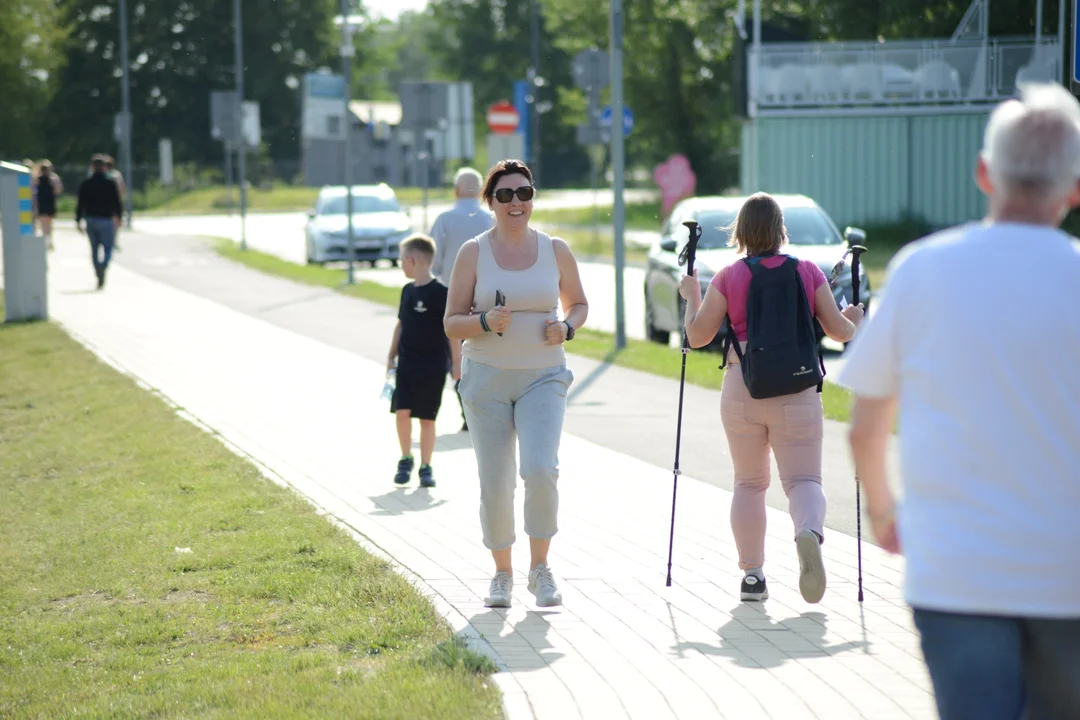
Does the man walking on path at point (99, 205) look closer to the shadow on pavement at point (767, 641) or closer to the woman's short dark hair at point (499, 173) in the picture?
the woman's short dark hair at point (499, 173)

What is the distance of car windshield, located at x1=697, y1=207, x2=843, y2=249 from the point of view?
16.7 m

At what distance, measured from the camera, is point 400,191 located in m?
76.2

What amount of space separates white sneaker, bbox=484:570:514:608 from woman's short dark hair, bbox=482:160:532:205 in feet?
4.87

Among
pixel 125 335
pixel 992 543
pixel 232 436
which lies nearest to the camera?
pixel 992 543

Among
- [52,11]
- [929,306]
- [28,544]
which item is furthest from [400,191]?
[929,306]

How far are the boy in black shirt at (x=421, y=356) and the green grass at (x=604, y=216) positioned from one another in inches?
1351

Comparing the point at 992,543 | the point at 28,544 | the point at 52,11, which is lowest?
the point at 28,544

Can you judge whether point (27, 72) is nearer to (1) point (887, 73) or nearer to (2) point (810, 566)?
(1) point (887, 73)

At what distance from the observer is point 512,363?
246 inches

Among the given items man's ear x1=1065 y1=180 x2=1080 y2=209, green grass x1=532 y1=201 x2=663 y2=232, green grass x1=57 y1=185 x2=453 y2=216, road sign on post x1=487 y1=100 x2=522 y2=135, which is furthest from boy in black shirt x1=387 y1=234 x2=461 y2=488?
green grass x1=57 y1=185 x2=453 y2=216

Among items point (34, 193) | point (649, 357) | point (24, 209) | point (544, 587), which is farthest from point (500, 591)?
point (34, 193)

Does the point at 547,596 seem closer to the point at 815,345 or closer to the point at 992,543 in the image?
the point at 815,345

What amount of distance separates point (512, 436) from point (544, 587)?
0.61 meters

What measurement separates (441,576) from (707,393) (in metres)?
6.74
